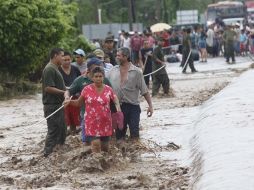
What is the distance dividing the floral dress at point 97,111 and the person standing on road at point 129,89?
85 centimetres

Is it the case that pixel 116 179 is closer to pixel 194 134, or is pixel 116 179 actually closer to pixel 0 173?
pixel 0 173

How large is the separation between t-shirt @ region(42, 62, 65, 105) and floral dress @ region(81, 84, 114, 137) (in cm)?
113

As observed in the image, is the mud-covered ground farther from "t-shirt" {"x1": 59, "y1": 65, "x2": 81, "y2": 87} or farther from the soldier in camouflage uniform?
the soldier in camouflage uniform

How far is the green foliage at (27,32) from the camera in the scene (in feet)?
67.6

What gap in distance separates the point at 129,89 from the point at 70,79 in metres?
2.03

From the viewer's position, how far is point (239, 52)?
37.9 meters

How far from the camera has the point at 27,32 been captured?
21031mm

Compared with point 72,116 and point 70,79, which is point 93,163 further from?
point 72,116

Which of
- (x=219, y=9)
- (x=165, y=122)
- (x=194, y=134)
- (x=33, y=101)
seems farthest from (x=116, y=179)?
(x=219, y=9)

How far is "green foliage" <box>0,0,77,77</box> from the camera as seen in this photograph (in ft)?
67.6

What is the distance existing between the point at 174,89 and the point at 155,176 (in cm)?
1294

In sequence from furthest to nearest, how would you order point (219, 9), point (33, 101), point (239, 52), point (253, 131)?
point (219, 9) → point (239, 52) → point (33, 101) → point (253, 131)

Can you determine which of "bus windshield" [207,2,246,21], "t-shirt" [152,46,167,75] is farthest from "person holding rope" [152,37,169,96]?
"bus windshield" [207,2,246,21]

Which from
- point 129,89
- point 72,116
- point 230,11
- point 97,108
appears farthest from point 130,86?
point 230,11
